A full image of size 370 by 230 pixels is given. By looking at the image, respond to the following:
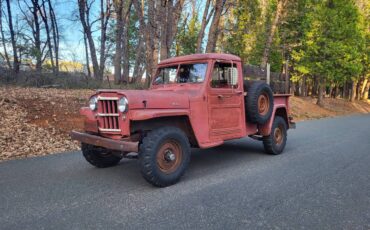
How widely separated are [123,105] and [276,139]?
4.40m

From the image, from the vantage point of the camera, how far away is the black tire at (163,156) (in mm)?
4840

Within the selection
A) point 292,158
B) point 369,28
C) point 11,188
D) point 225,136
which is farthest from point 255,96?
point 369,28

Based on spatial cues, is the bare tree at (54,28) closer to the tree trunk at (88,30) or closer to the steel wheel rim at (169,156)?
the tree trunk at (88,30)

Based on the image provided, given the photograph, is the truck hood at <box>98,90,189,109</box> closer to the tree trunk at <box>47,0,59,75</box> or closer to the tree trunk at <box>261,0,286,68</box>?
the tree trunk at <box>261,0,286,68</box>

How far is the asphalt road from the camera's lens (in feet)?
12.4

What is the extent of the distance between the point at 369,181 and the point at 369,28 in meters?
33.2

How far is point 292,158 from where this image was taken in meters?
7.31

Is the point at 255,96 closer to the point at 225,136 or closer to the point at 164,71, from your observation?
the point at 225,136

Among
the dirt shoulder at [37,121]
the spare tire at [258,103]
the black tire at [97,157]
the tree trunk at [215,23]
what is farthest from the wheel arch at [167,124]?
the tree trunk at [215,23]

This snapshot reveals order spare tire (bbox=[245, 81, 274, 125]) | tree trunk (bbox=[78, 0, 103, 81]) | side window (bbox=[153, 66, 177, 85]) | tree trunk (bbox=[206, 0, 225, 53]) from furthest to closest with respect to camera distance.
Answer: tree trunk (bbox=[78, 0, 103, 81]) < tree trunk (bbox=[206, 0, 225, 53]) < spare tire (bbox=[245, 81, 274, 125]) < side window (bbox=[153, 66, 177, 85])

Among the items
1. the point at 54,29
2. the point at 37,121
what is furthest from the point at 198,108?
the point at 54,29

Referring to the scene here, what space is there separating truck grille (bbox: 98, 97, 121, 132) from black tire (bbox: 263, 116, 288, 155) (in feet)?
12.6

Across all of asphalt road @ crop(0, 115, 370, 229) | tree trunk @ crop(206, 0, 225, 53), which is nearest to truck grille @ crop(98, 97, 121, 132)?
asphalt road @ crop(0, 115, 370, 229)

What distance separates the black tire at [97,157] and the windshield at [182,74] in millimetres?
1837
